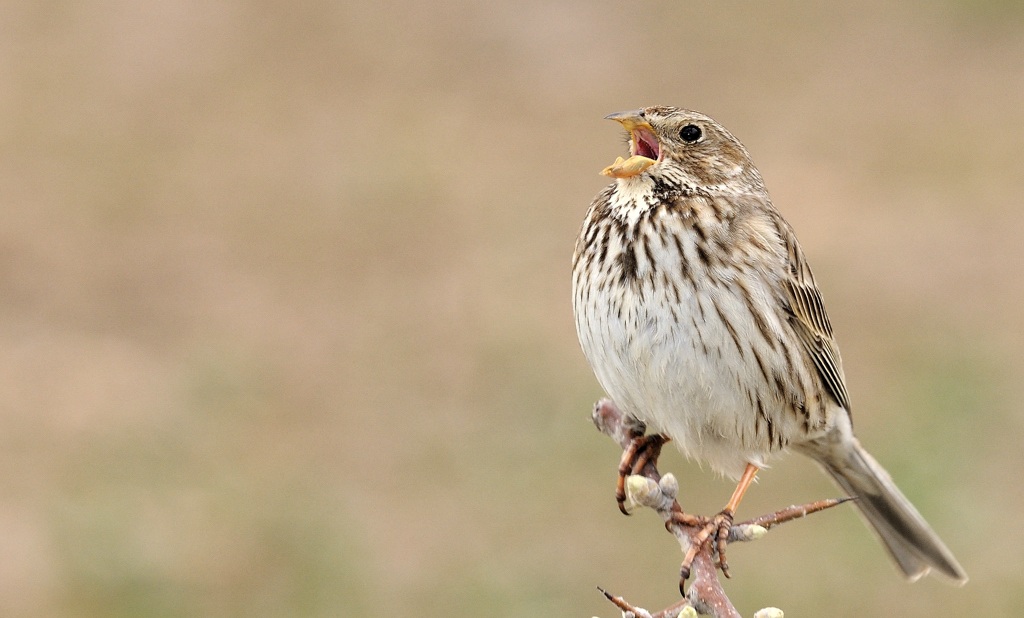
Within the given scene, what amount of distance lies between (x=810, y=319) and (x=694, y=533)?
133 cm

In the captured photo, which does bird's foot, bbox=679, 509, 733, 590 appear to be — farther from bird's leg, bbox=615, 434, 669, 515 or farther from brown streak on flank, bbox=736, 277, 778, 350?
brown streak on flank, bbox=736, 277, 778, 350

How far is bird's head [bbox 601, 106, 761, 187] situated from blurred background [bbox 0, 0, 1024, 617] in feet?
1.46

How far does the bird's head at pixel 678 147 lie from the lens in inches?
182

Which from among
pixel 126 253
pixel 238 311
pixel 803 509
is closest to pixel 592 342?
pixel 803 509

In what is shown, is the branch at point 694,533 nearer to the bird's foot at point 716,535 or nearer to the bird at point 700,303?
the bird's foot at point 716,535

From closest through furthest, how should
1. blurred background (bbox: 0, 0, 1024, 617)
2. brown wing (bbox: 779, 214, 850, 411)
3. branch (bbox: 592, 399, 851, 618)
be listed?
branch (bbox: 592, 399, 851, 618)
brown wing (bbox: 779, 214, 850, 411)
blurred background (bbox: 0, 0, 1024, 617)

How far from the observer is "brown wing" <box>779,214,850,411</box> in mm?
4801

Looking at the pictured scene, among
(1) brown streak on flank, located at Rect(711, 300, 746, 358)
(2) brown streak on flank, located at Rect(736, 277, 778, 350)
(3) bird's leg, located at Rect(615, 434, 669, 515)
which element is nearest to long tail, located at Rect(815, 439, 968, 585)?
(2) brown streak on flank, located at Rect(736, 277, 778, 350)

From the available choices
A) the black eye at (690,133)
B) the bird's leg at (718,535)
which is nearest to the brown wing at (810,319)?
the black eye at (690,133)

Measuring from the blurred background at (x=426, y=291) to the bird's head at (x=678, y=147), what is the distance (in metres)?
0.44

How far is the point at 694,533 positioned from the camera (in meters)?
3.79

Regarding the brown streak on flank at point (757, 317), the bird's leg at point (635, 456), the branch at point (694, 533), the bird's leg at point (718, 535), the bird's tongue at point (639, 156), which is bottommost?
the branch at point (694, 533)

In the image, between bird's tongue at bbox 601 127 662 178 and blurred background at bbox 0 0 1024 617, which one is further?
blurred background at bbox 0 0 1024 617

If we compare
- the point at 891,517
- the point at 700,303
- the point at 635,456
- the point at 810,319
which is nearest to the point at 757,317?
the point at 700,303
